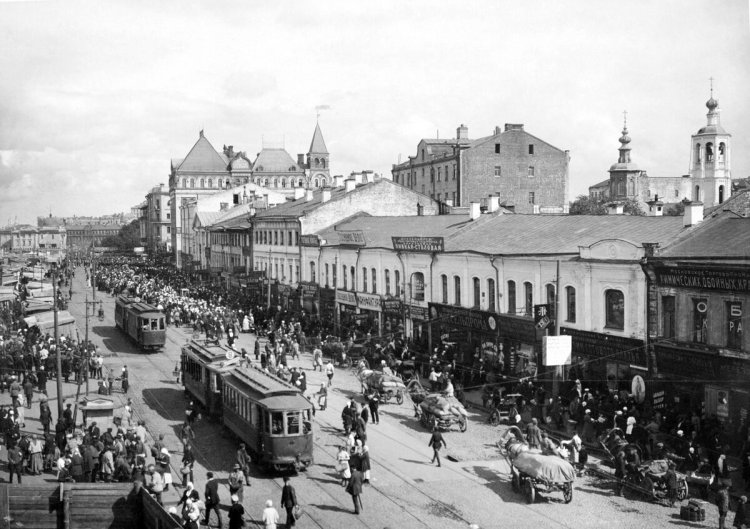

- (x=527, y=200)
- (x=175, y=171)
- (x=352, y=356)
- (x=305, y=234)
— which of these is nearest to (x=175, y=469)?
(x=352, y=356)

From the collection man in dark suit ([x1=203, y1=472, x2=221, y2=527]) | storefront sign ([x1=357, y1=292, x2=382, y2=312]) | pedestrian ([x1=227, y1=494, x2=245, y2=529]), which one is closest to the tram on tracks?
man in dark suit ([x1=203, y1=472, x2=221, y2=527])

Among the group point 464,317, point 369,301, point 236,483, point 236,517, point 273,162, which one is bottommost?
point 236,517

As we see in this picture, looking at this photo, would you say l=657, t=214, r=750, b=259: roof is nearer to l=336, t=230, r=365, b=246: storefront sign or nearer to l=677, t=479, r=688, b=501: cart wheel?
l=677, t=479, r=688, b=501: cart wheel

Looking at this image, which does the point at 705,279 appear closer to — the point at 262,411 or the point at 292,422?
the point at 292,422

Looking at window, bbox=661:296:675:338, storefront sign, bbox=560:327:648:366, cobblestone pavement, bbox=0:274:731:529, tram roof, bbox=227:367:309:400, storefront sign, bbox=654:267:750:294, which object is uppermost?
storefront sign, bbox=654:267:750:294

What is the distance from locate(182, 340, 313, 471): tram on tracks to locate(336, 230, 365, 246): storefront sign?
1959 centimetres

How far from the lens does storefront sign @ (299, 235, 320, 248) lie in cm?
5200

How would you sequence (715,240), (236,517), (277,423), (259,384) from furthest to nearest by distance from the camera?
(715,240), (259,384), (277,423), (236,517)

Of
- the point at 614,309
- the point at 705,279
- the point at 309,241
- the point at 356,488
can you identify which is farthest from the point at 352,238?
the point at 356,488

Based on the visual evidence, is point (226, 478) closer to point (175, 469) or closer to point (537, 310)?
point (175, 469)

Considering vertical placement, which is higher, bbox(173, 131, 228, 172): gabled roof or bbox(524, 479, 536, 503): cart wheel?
bbox(173, 131, 228, 172): gabled roof

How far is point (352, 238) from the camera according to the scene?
1870 inches

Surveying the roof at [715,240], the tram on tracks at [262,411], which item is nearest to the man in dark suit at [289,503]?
the tram on tracks at [262,411]

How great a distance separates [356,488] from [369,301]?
1038 inches
